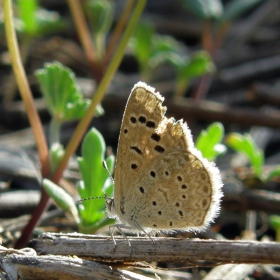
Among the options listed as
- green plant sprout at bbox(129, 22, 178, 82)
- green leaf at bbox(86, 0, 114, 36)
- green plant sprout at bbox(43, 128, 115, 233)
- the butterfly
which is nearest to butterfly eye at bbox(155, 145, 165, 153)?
the butterfly

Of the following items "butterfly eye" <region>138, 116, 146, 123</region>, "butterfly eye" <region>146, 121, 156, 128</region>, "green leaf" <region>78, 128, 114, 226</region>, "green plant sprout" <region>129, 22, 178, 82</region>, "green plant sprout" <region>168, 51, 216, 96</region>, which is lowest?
"green leaf" <region>78, 128, 114, 226</region>

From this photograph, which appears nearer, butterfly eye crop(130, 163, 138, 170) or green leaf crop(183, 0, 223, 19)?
butterfly eye crop(130, 163, 138, 170)

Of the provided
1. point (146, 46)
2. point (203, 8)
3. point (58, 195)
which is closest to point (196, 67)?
point (146, 46)

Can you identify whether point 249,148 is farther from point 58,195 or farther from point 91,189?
point 58,195

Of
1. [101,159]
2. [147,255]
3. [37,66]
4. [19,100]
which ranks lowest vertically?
[147,255]

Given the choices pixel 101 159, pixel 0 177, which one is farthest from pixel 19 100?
pixel 101 159

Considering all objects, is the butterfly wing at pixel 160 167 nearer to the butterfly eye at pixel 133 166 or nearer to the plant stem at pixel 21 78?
the butterfly eye at pixel 133 166

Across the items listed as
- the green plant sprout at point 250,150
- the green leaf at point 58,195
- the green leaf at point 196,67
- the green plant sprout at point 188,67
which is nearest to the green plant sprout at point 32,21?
the green plant sprout at point 188,67

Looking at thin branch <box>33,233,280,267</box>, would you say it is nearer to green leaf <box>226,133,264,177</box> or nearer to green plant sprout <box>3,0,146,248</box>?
green plant sprout <box>3,0,146,248</box>

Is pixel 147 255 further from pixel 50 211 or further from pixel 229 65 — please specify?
pixel 229 65
